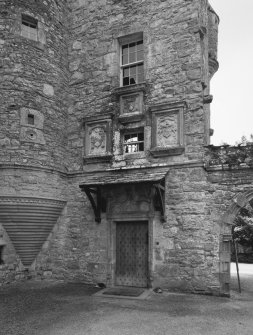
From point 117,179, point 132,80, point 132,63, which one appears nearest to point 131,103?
point 132,80

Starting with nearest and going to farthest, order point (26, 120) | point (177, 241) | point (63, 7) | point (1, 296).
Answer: point (1, 296)
point (177, 241)
point (26, 120)
point (63, 7)

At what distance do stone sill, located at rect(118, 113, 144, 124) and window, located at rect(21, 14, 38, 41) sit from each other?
3.42 meters

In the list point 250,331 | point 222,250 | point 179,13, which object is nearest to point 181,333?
point 250,331

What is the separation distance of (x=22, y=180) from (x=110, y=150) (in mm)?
2556

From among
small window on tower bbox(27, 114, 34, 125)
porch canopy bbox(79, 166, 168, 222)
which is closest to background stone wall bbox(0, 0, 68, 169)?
small window on tower bbox(27, 114, 34, 125)

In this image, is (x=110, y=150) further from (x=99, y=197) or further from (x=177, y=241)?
(x=177, y=241)

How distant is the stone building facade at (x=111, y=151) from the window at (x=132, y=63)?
4 centimetres

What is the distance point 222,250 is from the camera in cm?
813

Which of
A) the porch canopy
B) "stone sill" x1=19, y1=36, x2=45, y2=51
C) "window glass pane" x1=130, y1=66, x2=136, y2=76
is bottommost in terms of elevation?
the porch canopy

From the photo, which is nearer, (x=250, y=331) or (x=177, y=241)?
(x=250, y=331)

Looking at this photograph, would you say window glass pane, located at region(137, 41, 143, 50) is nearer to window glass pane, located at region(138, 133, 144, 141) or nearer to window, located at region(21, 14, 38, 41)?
window glass pane, located at region(138, 133, 144, 141)

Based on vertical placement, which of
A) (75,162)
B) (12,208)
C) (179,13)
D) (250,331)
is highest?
(179,13)

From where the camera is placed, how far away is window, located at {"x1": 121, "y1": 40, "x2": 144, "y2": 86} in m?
10.1

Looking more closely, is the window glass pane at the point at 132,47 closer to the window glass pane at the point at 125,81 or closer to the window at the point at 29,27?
the window glass pane at the point at 125,81
